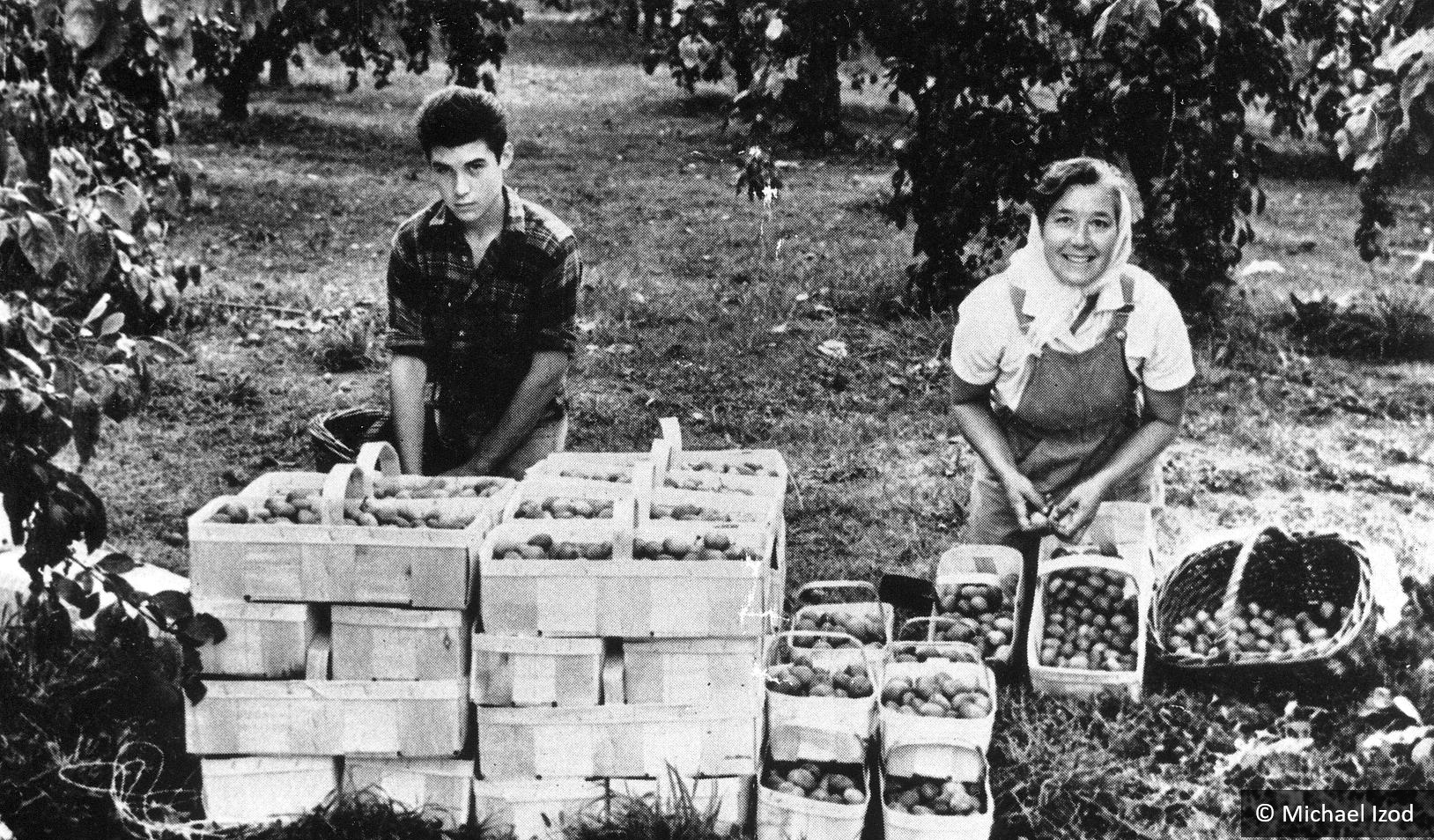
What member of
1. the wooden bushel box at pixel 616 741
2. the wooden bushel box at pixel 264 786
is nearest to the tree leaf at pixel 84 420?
the wooden bushel box at pixel 264 786

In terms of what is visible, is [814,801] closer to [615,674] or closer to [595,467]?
[615,674]

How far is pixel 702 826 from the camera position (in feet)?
9.43

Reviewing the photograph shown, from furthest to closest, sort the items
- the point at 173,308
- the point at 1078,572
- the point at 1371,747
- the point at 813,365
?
the point at 813,365
the point at 173,308
the point at 1078,572
the point at 1371,747

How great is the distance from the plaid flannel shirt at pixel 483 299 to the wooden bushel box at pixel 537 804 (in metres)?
1.38

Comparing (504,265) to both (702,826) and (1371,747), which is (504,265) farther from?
(1371,747)

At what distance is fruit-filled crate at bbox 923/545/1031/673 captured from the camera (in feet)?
11.8

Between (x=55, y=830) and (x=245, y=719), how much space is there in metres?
0.52

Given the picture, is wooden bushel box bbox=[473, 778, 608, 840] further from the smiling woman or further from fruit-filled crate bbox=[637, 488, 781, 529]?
the smiling woman

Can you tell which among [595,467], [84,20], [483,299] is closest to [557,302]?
[483,299]

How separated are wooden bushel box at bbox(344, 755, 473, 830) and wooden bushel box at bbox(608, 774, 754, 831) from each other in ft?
1.11

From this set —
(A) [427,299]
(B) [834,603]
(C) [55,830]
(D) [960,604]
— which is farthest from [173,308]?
(D) [960,604]

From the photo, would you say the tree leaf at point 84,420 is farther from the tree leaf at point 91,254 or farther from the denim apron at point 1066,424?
the denim apron at point 1066,424

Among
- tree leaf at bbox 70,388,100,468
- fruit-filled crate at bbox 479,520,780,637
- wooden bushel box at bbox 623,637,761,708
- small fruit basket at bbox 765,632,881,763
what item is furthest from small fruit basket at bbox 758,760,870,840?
tree leaf at bbox 70,388,100,468

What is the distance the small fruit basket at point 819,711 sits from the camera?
2984mm
